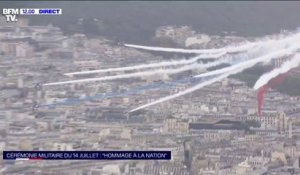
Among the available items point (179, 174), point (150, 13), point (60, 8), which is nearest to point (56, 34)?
point (60, 8)

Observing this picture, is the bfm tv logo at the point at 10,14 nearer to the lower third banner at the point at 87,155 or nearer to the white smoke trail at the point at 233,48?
the white smoke trail at the point at 233,48

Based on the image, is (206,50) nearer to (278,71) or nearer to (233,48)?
(233,48)

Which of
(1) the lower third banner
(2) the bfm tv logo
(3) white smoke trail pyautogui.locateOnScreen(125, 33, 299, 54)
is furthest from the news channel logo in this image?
(1) the lower third banner

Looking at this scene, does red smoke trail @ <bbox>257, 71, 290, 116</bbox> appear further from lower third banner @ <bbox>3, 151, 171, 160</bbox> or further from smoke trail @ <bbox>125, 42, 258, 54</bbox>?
lower third banner @ <bbox>3, 151, 171, 160</bbox>

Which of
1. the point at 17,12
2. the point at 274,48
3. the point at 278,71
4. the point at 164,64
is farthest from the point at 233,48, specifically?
the point at 17,12

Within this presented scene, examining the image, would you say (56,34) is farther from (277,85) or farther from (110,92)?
(277,85)
